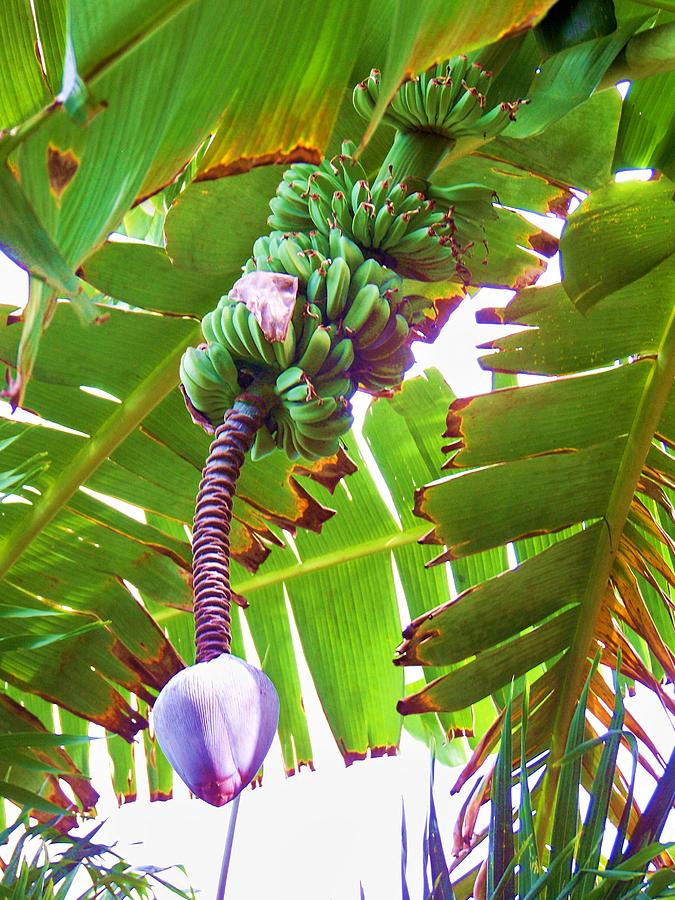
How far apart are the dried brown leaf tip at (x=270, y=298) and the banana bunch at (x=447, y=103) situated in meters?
0.24

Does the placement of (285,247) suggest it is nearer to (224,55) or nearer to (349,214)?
(349,214)

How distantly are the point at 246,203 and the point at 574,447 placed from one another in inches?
24.0

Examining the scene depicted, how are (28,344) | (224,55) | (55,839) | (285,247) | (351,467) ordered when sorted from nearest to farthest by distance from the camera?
(28,344), (224,55), (285,247), (55,839), (351,467)

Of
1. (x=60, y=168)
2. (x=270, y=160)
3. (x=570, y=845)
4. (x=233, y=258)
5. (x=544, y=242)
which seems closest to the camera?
(x=60, y=168)

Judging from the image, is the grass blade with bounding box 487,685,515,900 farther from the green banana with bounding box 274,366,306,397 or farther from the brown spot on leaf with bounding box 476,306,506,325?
the brown spot on leaf with bounding box 476,306,506,325

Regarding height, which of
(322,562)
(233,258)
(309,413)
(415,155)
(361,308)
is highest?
(233,258)

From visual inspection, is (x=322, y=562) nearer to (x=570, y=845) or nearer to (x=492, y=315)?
(x=492, y=315)

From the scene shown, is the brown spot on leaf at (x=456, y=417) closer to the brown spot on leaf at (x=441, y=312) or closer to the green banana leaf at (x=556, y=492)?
the green banana leaf at (x=556, y=492)

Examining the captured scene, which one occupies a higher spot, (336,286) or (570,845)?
(336,286)

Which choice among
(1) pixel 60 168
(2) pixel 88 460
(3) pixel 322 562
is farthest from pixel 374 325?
(3) pixel 322 562

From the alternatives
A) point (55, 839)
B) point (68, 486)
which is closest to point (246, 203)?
point (68, 486)

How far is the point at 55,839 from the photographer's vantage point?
1040 mm

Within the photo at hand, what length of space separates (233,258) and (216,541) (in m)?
0.66

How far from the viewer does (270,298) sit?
2.60 feet
